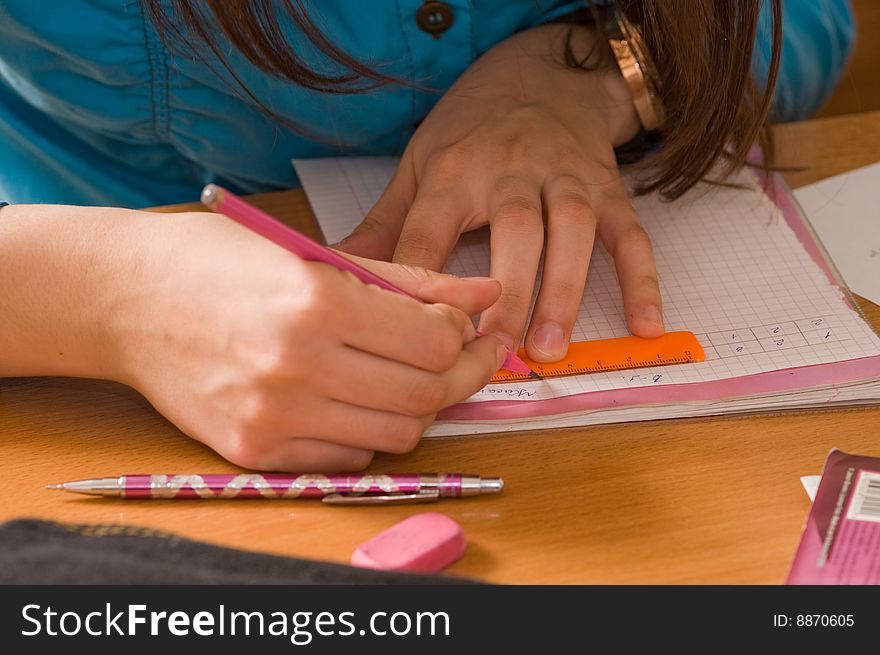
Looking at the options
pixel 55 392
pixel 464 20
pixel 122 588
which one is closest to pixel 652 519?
pixel 122 588

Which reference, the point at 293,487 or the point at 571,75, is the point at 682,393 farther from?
the point at 571,75

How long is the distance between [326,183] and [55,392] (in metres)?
0.36

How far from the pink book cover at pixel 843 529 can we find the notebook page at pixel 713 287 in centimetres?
11

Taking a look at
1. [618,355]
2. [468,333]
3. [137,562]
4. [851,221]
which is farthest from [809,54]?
[137,562]

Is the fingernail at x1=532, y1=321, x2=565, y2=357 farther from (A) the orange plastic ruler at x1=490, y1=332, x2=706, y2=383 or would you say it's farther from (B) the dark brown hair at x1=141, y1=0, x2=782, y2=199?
(B) the dark brown hair at x1=141, y1=0, x2=782, y2=199

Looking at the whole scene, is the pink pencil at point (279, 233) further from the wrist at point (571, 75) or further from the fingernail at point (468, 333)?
the wrist at point (571, 75)

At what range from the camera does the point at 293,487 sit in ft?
2.05

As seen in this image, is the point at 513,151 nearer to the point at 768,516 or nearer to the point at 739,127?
the point at 739,127

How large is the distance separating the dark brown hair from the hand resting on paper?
186mm

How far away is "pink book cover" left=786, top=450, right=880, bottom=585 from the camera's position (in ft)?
1.88

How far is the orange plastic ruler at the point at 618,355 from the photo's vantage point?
732mm

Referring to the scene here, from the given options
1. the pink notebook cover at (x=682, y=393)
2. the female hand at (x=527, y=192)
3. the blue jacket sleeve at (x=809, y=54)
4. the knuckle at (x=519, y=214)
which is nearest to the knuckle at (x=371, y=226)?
the female hand at (x=527, y=192)

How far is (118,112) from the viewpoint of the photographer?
950 millimetres

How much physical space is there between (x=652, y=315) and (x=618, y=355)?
0.05 meters
